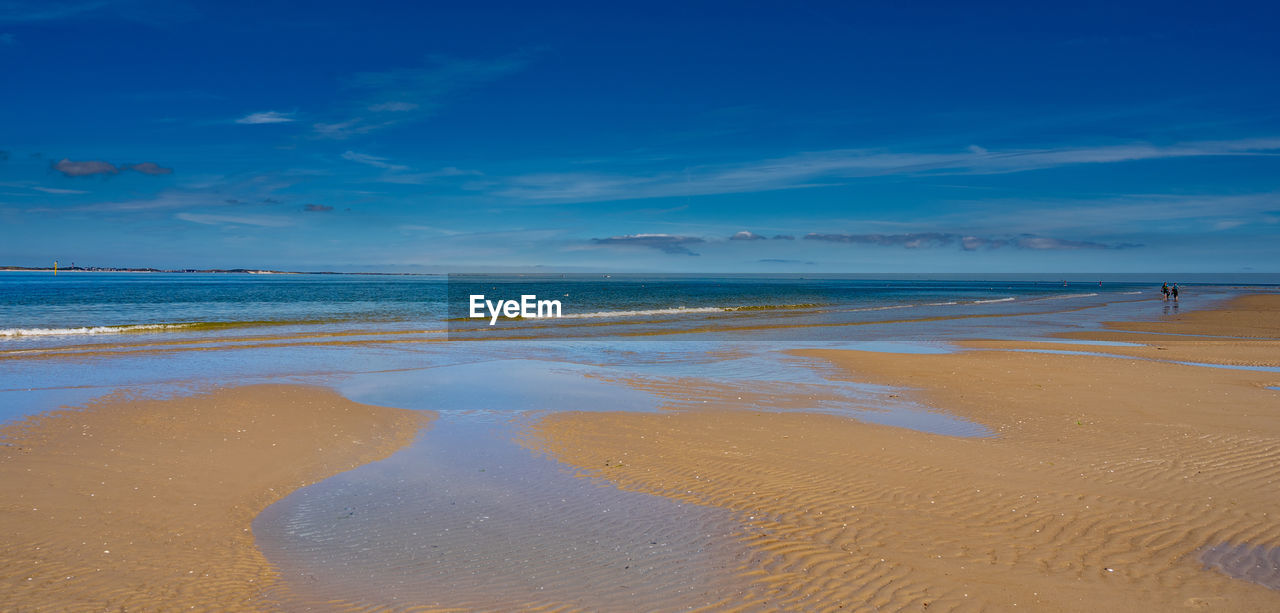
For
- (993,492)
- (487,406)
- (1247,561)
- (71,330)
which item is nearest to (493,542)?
(993,492)

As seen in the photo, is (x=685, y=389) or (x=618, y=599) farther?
(x=685, y=389)

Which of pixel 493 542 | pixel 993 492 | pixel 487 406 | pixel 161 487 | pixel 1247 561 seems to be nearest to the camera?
pixel 1247 561

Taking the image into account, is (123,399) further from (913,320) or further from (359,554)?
(913,320)

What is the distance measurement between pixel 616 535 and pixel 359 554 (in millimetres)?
2446

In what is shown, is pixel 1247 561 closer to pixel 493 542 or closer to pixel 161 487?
pixel 493 542

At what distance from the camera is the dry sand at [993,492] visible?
19.8 ft

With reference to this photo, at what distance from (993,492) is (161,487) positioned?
10033mm

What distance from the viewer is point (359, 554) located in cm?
671

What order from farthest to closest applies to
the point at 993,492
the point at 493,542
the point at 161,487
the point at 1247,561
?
1. the point at 161,487
2. the point at 993,492
3. the point at 493,542
4. the point at 1247,561

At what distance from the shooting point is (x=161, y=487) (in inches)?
342

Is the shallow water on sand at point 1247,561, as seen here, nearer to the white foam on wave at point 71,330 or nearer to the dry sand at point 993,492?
the dry sand at point 993,492

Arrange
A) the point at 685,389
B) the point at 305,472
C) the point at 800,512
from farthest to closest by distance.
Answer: the point at 685,389
the point at 305,472
the point at 800,512

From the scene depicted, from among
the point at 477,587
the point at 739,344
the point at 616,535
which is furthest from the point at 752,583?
the point at 739,344

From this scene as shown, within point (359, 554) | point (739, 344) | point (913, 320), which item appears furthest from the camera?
point (913, 320)
